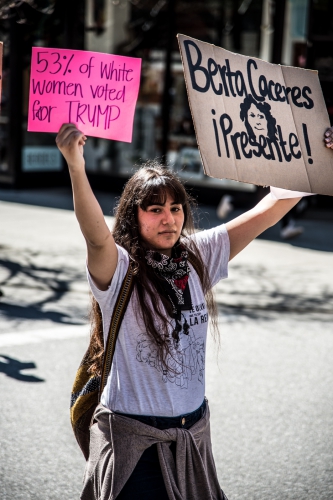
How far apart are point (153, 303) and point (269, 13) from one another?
38.5 ft

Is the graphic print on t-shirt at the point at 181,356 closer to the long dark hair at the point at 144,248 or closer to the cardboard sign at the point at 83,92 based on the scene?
the long dark hair at the point at 144,248

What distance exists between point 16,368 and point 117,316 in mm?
3094

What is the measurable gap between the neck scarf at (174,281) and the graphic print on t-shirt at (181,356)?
0.09 feet

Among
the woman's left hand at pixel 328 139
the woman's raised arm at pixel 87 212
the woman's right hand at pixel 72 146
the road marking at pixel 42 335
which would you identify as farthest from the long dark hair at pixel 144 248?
the road marking at pixel 42 335

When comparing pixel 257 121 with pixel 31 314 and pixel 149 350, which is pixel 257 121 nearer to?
pixel 149 350

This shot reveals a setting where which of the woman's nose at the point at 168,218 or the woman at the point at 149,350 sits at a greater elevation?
the woman's nose at the point at 168,218

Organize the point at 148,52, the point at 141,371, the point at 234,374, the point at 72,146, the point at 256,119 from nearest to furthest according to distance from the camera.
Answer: the point at 72,146
the point at 141,371
the point at 256,119
the point at 234,374
the point at 148,52

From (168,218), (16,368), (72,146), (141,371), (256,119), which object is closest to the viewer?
(72,146)

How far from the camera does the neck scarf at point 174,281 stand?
106 inches

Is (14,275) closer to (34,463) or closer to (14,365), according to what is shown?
(14,365)

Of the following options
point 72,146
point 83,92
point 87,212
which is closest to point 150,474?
point 87,212

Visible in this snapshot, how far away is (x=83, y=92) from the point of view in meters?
A: 2.77

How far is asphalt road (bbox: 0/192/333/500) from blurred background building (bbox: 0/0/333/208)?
4.93 meters

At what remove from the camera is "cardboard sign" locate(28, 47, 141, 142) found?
272cm
